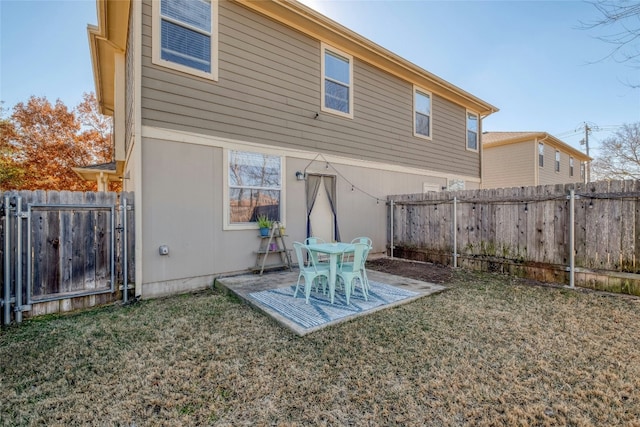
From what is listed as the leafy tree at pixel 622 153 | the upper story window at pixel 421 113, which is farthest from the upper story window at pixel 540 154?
the upper story window at pixel 421 113

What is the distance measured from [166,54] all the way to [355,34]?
4187 mm

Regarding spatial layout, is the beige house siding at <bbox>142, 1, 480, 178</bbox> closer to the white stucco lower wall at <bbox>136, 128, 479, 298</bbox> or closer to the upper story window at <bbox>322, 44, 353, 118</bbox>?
the upper story window at <bbox>322, 44, 353, 118</bbox>

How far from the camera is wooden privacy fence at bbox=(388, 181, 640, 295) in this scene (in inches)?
182

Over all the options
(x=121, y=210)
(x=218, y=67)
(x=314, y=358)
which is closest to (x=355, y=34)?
(x=218, y=67)

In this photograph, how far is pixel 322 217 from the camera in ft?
23.2

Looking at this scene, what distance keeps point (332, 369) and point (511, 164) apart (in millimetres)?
17363

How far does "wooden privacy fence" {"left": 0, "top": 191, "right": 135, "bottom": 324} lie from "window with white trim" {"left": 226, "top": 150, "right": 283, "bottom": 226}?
168 centimetres

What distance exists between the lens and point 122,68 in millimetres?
7238

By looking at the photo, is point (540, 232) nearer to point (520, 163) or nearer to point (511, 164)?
point (520, 163)

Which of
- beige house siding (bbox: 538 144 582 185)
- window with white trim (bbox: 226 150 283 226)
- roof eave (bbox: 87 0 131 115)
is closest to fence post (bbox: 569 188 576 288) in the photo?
window with white trim (bbox: 226 150 283 226)

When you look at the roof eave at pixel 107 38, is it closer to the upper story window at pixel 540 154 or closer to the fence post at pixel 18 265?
the fence post at pixel 18 265

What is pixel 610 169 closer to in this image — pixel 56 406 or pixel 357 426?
pixel 357 426

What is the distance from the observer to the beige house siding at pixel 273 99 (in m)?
4.96

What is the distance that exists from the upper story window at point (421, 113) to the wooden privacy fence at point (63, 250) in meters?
7.82
